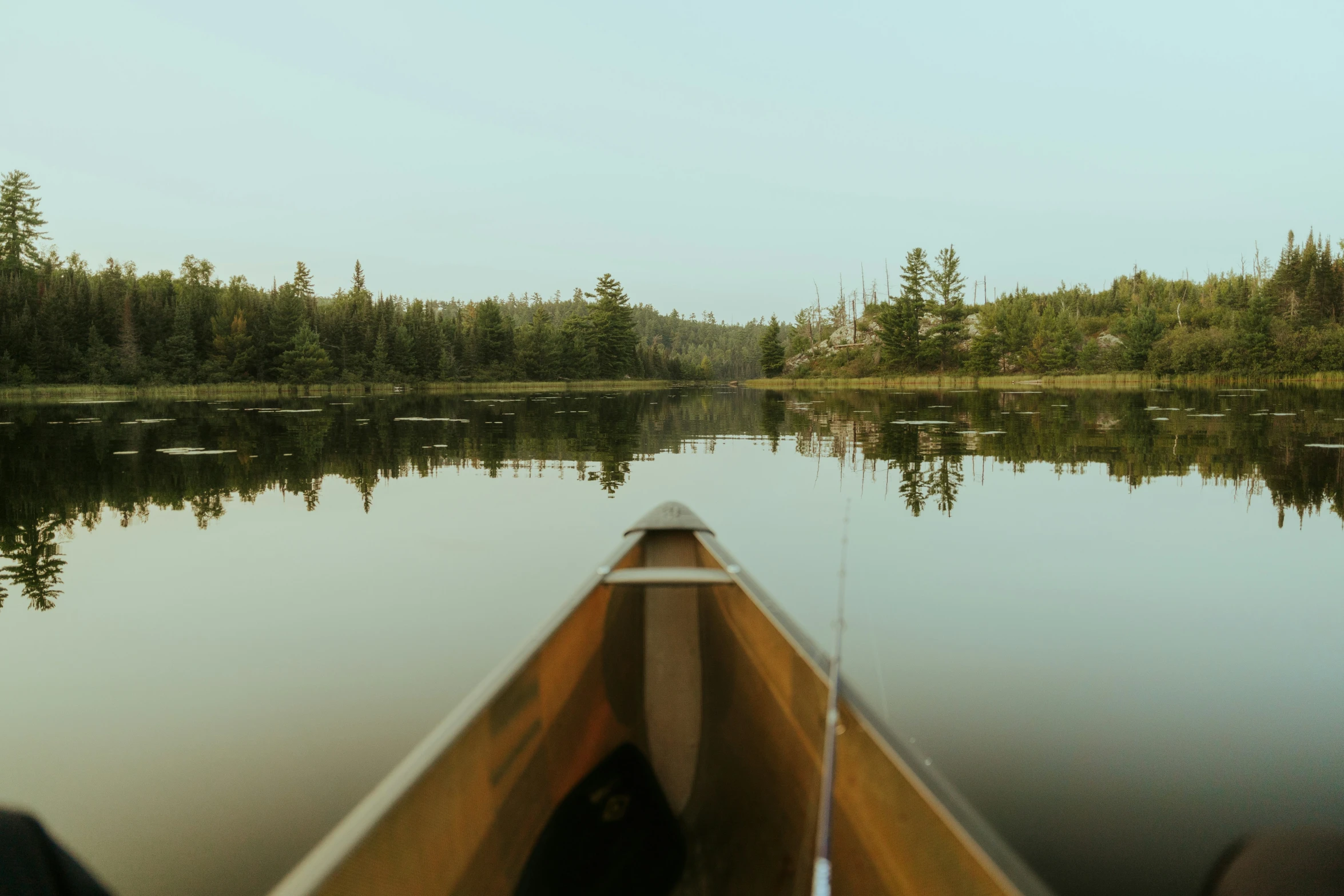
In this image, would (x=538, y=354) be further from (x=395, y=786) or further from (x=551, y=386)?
(x=395, y=786)

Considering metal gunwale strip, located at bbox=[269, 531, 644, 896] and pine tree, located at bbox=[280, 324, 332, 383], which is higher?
pine tree, located at bbox=[280, 324, 332, 383]

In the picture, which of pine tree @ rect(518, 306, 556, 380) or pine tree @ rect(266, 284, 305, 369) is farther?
pine tree @ rect(518, 306, 556, 380)

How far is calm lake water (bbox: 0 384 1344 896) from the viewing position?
9.07 feet

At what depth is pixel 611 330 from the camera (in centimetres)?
8306

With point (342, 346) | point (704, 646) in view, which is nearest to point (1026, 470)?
point (704, 646)

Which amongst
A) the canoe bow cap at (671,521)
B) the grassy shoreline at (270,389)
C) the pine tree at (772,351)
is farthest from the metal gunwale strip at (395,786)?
the pine tree at (772,351)

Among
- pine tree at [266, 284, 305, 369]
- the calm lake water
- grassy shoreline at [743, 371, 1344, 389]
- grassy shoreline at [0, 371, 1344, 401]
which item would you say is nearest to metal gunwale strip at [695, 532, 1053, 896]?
the calm lake water

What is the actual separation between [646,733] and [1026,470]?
32.3ft

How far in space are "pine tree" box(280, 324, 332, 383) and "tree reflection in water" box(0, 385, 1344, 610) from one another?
32774 millimetres

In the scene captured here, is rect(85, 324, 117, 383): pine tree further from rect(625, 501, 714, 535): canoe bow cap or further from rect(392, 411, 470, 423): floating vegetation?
rect(625, 501, 714, 535): canoe bow cap

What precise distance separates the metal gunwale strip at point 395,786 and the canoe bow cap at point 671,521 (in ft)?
5.29

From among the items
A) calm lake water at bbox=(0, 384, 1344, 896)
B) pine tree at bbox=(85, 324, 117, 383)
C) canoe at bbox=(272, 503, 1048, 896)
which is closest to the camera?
canoe at bbox=(272, 503, 1048, 896)

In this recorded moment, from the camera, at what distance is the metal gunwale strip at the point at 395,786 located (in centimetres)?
123

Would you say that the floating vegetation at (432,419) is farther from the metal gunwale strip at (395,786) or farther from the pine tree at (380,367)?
the pine tree at (380,367)
